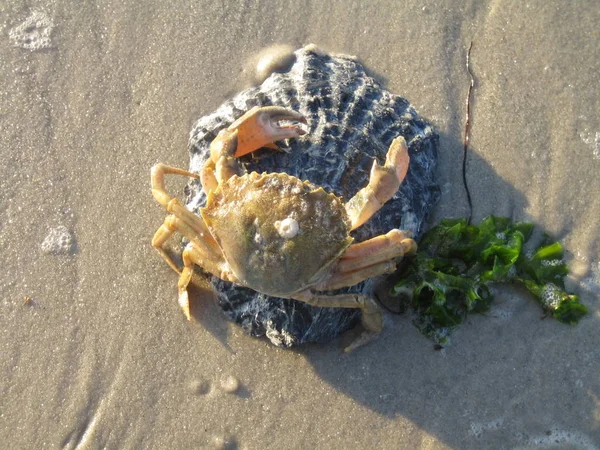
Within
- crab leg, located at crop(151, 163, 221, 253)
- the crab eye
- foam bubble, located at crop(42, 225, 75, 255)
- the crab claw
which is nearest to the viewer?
the crab eye

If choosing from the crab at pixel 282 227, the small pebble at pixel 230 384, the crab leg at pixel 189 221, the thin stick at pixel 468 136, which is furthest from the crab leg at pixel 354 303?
the thin stick at pixel 468 136

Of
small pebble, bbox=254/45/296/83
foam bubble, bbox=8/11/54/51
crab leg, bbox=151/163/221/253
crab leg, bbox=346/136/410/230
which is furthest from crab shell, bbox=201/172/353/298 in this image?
foam bubble, bbox=8/11/54/51

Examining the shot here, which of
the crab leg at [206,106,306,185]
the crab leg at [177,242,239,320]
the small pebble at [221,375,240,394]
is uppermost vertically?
the crab leg at [206,106,306,185]

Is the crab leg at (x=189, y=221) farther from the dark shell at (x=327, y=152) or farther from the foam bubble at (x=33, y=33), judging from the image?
the foam bubble at (x=33, y=33)

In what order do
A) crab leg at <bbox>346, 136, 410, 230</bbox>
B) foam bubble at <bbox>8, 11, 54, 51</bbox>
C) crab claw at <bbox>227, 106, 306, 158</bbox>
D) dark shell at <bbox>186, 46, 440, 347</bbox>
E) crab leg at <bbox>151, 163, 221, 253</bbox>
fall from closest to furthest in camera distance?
1. crab leg at <bbox>346, 136, 410, 230</bbox>
2. crab leg at <bbox>151, 163, 221, 253</bbox>
3. crab claw at <bbox>227, 106, 306, 158</bbox>
4. dark shell at <bbox>186, 46, 440, 347</bbox>
5. foam bubble at <bbox>8, 11, 54, 51</bbox>

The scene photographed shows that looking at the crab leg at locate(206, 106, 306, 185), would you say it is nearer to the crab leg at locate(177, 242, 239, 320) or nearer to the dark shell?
the dark shell

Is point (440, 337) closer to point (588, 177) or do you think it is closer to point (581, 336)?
point (581, 336)

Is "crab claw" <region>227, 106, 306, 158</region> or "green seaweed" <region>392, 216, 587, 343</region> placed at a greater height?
"crab claw" <region>227, 106, 306, 158</region>

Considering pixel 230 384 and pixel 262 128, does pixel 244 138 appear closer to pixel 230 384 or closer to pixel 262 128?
pixel 262 128
